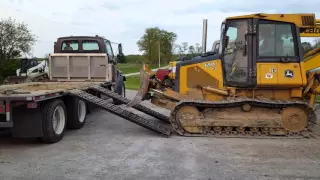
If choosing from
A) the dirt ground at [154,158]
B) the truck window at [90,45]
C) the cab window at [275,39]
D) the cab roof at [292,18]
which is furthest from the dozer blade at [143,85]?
the truck window at [90,45]

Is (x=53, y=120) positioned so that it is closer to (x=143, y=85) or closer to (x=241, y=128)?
(x=143, y=85)

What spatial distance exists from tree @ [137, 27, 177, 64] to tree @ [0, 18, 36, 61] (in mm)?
22506

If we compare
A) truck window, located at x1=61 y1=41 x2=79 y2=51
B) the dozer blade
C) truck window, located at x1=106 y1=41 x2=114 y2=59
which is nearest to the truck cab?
truck window, located at x1=61 y1=41 x2=79 y2=51

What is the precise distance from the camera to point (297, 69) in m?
8.34

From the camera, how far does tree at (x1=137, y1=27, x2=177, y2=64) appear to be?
61.4 metres

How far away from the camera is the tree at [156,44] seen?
61.4m

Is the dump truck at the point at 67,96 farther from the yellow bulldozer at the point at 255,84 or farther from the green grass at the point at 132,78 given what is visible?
the green grass at the point at 132,78

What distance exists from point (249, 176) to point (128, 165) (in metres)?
2.01

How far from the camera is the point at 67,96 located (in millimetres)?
8727

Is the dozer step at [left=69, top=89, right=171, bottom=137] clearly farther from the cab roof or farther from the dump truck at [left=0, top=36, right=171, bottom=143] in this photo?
the cab roof

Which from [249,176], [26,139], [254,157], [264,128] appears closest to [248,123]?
[264,128]

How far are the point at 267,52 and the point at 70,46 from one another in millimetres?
7300

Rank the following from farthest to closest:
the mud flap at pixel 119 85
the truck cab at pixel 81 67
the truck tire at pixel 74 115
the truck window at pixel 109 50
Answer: the mud flap at pixel 119 85, the truck window at pixel 109 50, the truck cab at pixel 81 67, the truck tire at pixel 74 115

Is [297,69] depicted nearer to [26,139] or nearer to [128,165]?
[128,165]
